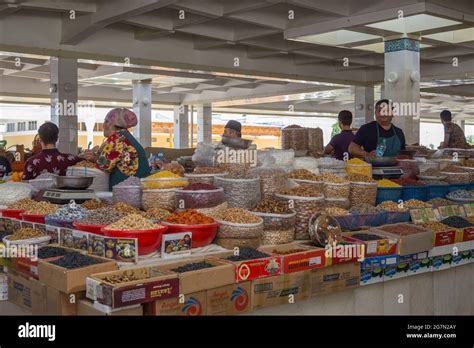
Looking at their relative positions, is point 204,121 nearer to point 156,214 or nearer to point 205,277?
point 156,214

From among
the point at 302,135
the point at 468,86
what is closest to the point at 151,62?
the point at 302,135

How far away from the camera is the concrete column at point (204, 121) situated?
20500 mm

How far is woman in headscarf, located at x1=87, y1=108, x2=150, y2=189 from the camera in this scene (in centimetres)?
431

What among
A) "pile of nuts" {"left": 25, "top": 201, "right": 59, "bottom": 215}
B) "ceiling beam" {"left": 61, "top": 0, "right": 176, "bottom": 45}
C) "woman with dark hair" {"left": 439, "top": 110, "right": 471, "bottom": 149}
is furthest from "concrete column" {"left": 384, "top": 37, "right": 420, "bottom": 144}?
"pile of nuts" {"left": 25, "top": 201, "right": 59, "bottom": 215}

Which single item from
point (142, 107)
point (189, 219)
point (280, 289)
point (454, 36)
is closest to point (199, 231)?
point (189, 219)

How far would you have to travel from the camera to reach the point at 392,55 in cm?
941

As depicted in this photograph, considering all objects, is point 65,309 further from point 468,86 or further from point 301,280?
point 468,86

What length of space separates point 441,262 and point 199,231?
1882 millimetres

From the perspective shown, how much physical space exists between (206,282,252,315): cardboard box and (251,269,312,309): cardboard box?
1.7 inches

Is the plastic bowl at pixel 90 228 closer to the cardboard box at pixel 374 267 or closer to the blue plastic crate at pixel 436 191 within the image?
the cardboard box at pixel 374 267

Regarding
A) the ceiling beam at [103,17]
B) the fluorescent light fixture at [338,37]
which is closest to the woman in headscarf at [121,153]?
the ceiling beam at [103,17]

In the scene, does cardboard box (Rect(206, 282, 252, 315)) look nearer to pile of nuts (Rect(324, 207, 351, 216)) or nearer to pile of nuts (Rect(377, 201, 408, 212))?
pile of nuts (Rect(324, 207, 351, 216))

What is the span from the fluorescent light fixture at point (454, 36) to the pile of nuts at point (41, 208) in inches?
309

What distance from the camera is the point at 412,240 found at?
3.65m
